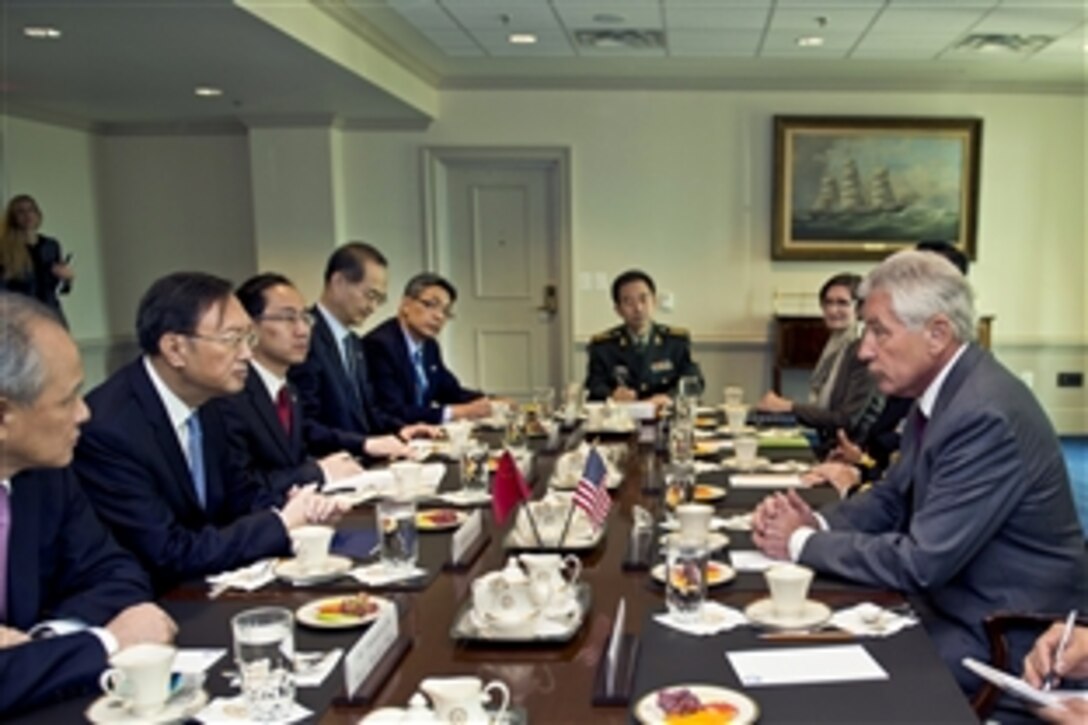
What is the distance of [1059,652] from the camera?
1.53 metres

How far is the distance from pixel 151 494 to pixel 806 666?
137cm

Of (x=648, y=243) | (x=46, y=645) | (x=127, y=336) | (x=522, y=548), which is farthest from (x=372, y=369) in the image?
(x=127, y=336)

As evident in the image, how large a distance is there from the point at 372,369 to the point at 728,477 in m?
1.95

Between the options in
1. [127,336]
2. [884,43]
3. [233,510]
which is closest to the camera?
[233,510]

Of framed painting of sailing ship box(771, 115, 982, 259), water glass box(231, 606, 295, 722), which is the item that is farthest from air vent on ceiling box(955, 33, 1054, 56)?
water glass box(231, 606, 295, 722)

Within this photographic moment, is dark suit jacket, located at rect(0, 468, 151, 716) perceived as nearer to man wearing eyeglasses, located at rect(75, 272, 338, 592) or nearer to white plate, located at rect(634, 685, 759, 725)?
man wearing eyeglasses, located at rect(75, 272, 338, 592)

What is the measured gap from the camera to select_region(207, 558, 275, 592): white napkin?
1.74m

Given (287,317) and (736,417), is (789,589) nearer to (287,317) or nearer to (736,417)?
(287,317)

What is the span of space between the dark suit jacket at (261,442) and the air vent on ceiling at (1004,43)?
4829 millimetres

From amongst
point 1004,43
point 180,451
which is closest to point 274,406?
point 180,451

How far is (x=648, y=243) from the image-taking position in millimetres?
6781

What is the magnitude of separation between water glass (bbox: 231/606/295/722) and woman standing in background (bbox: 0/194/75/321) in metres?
5.30

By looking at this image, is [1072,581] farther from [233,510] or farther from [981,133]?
[981,133]

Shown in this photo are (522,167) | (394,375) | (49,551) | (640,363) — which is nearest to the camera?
(49,551)
